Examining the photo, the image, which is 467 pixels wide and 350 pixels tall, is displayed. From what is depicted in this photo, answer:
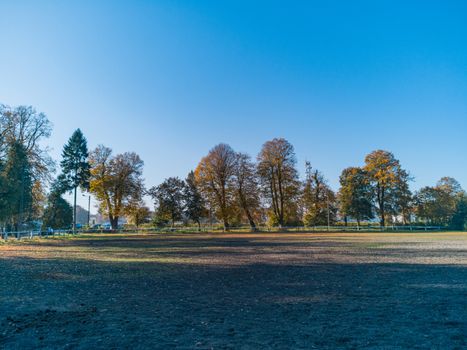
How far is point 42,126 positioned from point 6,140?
518 cm

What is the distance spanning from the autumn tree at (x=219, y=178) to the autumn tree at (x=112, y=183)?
43.5ft

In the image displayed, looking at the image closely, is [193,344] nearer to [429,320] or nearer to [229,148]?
[429,320]

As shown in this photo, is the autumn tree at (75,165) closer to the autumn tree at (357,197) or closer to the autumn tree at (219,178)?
the autumn tree at (219,178)

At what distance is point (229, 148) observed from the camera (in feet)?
221

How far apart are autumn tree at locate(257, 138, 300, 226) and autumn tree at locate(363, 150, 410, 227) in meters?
16.0

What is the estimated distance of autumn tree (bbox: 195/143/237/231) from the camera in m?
66.1

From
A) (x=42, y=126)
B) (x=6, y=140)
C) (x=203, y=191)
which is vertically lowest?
(x=203, y=191)

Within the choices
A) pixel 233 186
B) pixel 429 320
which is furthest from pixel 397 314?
pixel 233 186

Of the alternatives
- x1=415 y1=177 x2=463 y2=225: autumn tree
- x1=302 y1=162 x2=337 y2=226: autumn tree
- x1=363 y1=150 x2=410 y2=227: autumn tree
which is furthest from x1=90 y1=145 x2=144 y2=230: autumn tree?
x1=415 y1=177 x2=463 y2=225: autumn tree

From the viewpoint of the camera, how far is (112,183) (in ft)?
206

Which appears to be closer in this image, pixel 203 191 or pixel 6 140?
pixel 6 140

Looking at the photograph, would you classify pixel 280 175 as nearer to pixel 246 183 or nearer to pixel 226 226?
pixel 246 183

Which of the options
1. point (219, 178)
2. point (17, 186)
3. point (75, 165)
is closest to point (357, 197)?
point (219, 178)

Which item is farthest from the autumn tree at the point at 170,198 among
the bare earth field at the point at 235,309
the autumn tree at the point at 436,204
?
the bare earth field at the point at 235,309
